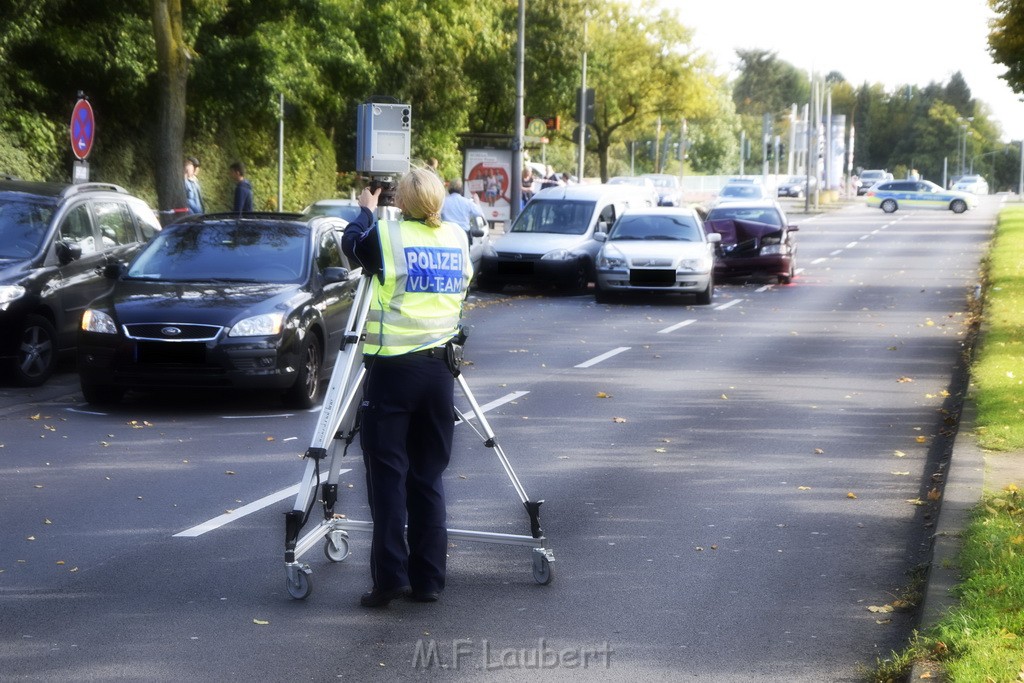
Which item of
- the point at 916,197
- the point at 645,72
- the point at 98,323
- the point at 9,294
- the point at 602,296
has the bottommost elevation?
the point at 602,296

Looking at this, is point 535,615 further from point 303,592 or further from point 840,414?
point 840,414

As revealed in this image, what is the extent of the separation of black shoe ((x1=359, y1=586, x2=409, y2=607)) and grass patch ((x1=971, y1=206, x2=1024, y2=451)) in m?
5.06

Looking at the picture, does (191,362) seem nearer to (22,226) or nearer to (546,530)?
(22,226)

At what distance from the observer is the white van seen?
25406 millimetres

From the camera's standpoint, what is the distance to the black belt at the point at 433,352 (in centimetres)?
631

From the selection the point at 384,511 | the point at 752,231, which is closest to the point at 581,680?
the point at 384,511

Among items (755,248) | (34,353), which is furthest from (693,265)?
(34,353)

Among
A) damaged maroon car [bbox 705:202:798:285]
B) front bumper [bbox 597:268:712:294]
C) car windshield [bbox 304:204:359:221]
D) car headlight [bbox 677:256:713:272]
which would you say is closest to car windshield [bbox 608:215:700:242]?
car headlight [bbox 677:256:713:272]

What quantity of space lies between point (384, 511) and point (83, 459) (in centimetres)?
432

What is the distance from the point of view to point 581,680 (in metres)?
5.40

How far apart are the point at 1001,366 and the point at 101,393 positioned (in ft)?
26.3

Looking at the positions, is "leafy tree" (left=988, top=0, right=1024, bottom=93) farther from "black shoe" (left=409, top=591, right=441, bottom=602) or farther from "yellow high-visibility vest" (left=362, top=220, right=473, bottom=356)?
"black shoe" (left=409, top=591, right=441, bottom=602)

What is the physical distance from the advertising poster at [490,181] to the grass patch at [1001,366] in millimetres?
11922

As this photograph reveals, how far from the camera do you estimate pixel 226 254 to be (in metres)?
13.3
